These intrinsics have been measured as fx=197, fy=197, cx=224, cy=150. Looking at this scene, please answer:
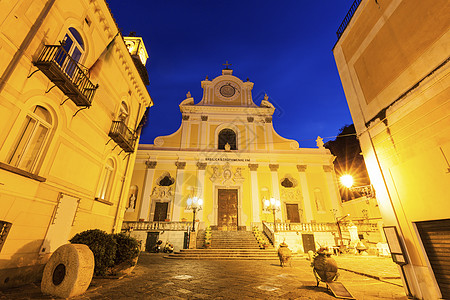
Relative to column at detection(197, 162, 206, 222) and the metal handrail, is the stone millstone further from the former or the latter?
column at detection(197, 162, 206, 222)

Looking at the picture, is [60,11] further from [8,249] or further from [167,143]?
[167,143]

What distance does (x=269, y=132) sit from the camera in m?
20.3

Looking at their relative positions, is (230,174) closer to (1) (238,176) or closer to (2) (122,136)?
(1) (238,176)

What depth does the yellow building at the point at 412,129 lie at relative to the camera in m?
3.94

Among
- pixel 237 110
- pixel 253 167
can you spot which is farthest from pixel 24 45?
pixel 237 110

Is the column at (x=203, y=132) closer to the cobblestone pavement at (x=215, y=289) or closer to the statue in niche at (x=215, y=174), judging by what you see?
the statue in niche at (x=215, y=174)

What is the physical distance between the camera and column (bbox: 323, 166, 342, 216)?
1731 centimetres

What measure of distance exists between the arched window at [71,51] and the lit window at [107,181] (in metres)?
3.71

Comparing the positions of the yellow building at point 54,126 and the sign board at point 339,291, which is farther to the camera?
the yellow building at point 54,126

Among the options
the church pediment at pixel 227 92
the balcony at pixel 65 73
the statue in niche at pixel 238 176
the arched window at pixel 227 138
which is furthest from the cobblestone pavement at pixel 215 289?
the church pediment at pixel 227 92

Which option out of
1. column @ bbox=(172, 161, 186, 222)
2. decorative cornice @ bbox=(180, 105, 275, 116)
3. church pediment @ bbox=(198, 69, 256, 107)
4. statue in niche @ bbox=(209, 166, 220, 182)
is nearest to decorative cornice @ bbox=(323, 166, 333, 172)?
decorative cornice @ bbox=(180, 105, 275, 116)

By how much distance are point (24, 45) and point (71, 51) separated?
189 centimetres

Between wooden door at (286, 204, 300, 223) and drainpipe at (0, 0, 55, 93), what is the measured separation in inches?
703

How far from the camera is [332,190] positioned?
18.0 m
